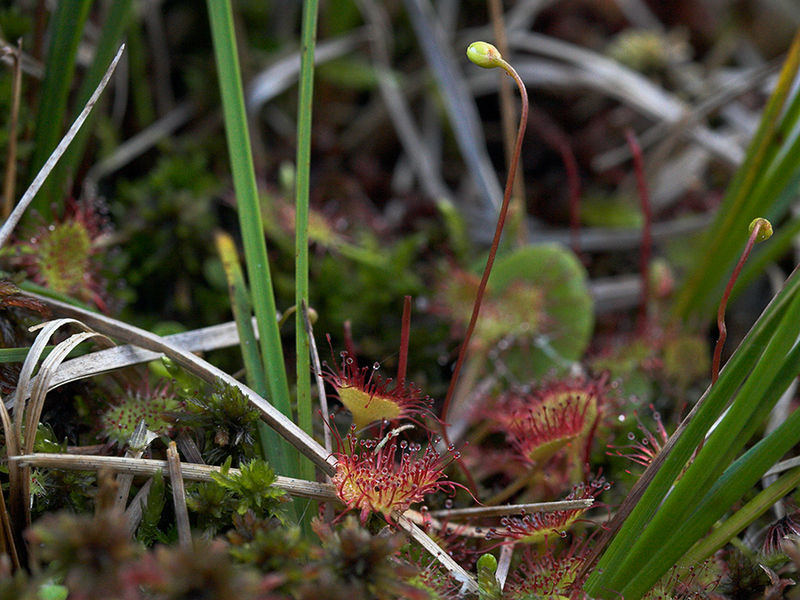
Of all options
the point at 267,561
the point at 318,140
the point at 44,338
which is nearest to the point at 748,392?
the point at 267,561

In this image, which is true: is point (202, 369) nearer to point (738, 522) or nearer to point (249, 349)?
point (249, 349)

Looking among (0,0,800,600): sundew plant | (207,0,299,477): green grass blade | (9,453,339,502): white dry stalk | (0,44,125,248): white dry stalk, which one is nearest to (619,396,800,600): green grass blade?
(0,0,800,600): sundew plant

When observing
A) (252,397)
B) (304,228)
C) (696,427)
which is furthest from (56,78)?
(696,427)

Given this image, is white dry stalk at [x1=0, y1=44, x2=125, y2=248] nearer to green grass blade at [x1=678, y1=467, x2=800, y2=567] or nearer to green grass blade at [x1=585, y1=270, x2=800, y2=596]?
green grass blade at [x1=585, y1=270, x2=800, y2=596]

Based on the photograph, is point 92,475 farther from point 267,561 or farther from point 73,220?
point 73,220

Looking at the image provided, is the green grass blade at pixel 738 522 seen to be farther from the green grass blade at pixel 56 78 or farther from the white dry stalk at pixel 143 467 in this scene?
the green grass blade at pixel 56 78

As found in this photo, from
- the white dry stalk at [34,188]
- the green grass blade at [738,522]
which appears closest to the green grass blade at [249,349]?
the white dry stalk at [34,188]

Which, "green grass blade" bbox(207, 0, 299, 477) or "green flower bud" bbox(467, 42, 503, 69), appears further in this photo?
"green grass blade" bbox(207, 0, 299, 477)

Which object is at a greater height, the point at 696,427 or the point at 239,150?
the point at 239,150
